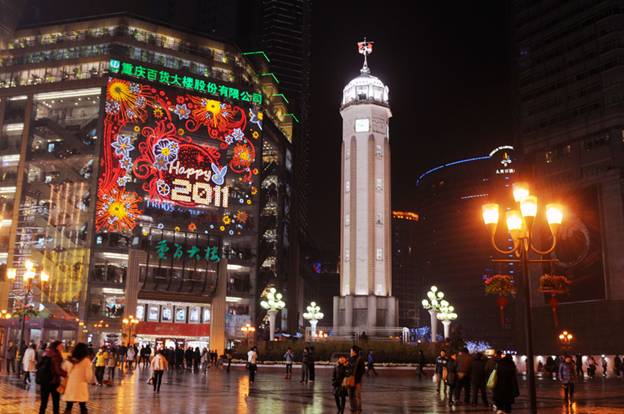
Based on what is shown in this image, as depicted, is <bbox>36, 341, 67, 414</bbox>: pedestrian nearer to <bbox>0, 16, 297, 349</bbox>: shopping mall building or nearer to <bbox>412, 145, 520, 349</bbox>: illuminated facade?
<bbox>0, 16, 297, 349</bbox>: shopping mall building

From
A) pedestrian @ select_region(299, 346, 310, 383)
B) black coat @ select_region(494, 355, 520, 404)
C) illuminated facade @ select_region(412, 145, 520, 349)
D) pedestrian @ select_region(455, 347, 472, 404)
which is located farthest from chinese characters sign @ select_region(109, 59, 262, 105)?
illuminated facade @ select_region(412, 145, 520, 349)

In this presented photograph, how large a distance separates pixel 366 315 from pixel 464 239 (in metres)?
119

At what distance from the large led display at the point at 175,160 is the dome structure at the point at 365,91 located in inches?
735

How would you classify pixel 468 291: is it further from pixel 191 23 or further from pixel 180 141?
pixel 180 141

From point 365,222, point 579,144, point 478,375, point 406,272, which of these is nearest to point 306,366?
point 478,375

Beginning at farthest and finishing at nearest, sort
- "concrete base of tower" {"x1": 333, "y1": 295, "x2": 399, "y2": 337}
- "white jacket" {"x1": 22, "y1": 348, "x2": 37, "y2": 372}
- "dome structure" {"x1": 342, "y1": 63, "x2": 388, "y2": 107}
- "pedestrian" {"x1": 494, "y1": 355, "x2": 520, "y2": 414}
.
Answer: "dome structure" {"x1": 342, "y1": 63, "x2": 388, "y2": 107} → "concrete base of tower" {"x1": 333, "y1": 295, "x2": 399, "y2": 337} → "white jacket" {"x1": 22, "y1": 348, "x2": 37, "y2": 372} → "pedestrian" {"x1": 494, "y1": 355, "x2": 520, "y2": 414}

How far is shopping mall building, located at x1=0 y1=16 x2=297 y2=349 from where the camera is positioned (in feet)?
224

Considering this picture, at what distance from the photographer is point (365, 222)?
5844 cm

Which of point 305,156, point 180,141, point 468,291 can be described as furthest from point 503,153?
point 180,141

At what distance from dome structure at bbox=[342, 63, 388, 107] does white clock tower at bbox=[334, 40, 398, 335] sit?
14 cm

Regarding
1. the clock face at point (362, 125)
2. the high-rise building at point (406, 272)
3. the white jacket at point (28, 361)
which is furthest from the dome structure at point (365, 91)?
the high-rise building at point (406, 272)

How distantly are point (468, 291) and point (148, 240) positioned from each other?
111042 mm

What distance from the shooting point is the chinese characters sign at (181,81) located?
236 ft

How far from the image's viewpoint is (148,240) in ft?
234
